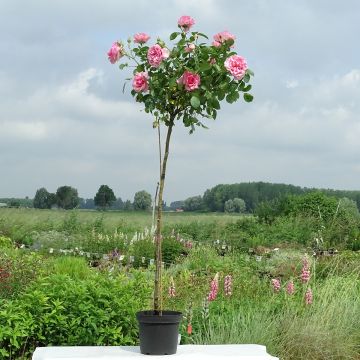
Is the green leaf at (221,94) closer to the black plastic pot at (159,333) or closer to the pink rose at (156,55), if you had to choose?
the pink rose at (156,55)

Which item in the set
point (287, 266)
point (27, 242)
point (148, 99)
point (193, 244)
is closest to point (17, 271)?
point (148, 99)

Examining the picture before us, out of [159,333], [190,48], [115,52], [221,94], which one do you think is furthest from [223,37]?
[159,333]

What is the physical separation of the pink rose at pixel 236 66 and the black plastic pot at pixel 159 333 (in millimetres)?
1856

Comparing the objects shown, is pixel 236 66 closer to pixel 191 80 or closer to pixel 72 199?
pixel 191 80

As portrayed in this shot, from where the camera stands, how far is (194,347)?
5.40 m

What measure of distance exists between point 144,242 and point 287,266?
3643 mm

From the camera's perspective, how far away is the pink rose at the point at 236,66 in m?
4.85

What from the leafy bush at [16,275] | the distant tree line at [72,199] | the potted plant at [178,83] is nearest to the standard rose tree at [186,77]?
the potted plant at [178,83]

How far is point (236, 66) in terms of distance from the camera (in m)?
4.86

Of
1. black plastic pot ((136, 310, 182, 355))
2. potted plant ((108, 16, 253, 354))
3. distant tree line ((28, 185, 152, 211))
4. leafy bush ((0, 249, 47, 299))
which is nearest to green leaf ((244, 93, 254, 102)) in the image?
potted plant ((108, 16, 253, 354))

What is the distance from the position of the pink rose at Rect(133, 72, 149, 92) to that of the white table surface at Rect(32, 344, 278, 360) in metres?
1.98

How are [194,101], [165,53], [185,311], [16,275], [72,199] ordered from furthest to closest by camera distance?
[72,199]
[16,275]
[185,311]
[165,53]
[194,101]

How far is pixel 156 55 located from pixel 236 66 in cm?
59

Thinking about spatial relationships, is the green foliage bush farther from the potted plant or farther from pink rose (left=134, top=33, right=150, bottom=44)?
pink rose (left=134, top=33, right=150, bottom=44)
